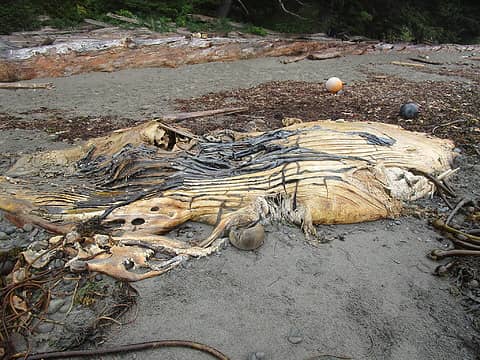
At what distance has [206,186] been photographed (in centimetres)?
325

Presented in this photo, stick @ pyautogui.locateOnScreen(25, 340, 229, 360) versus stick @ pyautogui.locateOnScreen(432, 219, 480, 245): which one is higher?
stick @ pyautogui.locateOnScreen(432, 219, 480, 245)

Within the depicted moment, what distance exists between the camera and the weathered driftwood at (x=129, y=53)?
331 inches

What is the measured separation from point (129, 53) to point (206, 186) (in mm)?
7452

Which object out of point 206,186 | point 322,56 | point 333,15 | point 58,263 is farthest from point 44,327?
point 333,15

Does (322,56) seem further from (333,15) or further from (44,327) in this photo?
(44,327)

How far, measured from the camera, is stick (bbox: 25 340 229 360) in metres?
2.07

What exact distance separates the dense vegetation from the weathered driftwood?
238 cm

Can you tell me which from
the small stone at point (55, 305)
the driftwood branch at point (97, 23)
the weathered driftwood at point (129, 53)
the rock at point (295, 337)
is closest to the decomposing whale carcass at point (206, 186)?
the small stone at point (55, 305)

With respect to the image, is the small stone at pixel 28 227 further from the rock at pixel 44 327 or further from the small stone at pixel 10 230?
the rock at pixel 44 327

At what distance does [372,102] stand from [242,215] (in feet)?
15.9

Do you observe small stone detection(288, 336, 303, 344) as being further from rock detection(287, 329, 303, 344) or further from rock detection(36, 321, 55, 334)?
rock detection(36, 321, 55, 334)

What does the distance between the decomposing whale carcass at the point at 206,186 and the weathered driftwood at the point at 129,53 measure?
18.0 ft

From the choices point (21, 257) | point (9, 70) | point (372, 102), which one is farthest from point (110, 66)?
point (21, 257)

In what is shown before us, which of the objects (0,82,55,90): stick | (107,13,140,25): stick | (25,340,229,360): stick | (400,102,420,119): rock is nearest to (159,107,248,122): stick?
(400,102,420,119): rock
